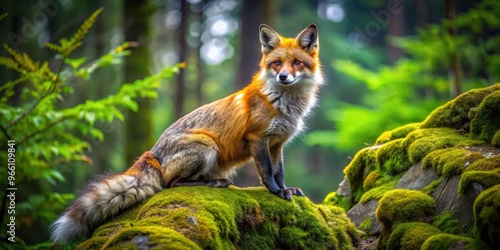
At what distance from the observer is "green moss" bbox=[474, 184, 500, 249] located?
3.78 meters

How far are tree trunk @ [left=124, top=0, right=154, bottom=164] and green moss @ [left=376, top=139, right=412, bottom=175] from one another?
6.60 meters

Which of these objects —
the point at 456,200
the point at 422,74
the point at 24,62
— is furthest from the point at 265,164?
the point at 422,74

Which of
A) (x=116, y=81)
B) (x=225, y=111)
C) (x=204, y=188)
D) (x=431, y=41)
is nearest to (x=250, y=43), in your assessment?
(x=431, y=41)

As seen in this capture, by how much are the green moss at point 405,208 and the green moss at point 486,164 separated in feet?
2.03

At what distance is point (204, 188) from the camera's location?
5.58 metres

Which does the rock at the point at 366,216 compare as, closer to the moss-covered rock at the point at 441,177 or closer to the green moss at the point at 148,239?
the moss-covered rock at the point at 441,177

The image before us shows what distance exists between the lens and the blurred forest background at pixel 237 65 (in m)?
10.4

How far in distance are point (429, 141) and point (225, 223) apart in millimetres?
3159

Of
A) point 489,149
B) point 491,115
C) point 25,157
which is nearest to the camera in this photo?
point 489,149

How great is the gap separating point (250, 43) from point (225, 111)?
10.2 m

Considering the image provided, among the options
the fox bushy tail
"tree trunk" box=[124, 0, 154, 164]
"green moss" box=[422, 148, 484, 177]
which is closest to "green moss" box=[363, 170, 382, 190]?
"green moss" box=[422, 148, 484, 177]

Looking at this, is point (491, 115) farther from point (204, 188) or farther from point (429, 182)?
point (204, 188)

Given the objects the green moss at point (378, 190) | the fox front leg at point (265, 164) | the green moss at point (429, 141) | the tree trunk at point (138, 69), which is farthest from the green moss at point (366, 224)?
the tree trunk at point (138, 69)

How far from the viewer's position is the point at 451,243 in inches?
160
